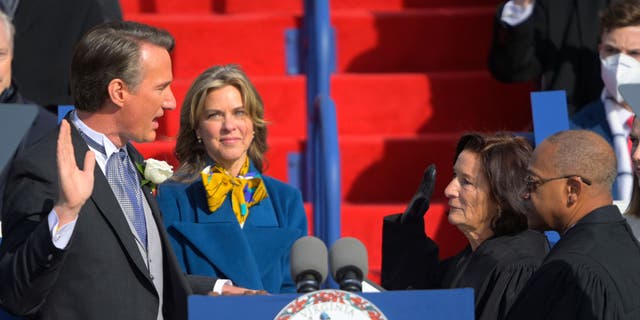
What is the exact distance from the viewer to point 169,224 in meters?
4.72

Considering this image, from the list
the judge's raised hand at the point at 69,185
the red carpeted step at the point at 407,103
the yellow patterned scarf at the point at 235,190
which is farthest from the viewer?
the red carpeted step at the point at 407,103

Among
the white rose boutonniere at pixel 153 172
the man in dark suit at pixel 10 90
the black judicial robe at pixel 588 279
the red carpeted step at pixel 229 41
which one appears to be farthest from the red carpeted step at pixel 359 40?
the black judicial robe at pixel 588 279

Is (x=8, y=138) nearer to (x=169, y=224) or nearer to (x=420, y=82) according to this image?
(x=169, y=224)

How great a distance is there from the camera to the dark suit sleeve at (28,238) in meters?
3.40

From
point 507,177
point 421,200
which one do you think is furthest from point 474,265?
point 421,200

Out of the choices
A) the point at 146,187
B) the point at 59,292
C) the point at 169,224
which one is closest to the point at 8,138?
the point at 59,292

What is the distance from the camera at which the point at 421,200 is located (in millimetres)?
4742

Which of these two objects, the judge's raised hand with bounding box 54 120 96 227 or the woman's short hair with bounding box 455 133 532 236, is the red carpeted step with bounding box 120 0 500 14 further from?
the judge's raised hand with bounding box 54 120 96 227

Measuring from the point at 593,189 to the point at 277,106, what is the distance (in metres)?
3.33

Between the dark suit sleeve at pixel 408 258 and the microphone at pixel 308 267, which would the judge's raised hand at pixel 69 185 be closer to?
the microphone at pixel 308 267

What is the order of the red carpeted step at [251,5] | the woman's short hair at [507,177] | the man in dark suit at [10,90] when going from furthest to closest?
the red carpeted step at [251,5], the man in dark suit at [10,90], the woman's short hair at [507,177]

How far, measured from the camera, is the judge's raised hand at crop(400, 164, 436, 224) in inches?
186

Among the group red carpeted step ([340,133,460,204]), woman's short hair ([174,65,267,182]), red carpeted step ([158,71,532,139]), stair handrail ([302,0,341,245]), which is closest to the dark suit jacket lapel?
woman's short hair ([174,65,267,182])

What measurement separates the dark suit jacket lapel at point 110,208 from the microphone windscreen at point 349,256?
693 mm
